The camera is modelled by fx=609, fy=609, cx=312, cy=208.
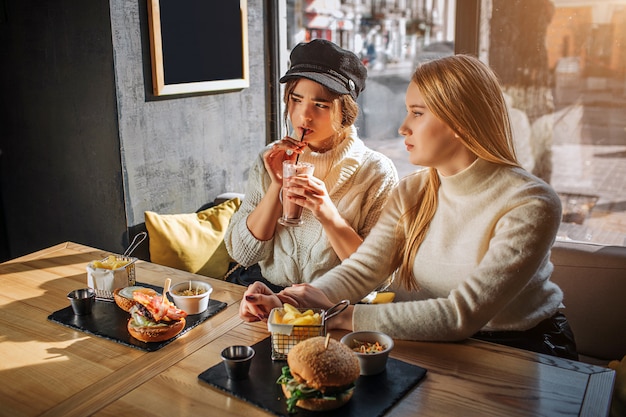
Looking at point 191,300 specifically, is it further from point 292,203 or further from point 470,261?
point 470,261

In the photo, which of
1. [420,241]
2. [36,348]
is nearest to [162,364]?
[36,348]

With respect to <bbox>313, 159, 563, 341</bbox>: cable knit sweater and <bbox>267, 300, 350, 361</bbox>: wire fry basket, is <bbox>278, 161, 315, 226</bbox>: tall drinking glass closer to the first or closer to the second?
Result: <bbox>313, 159, 563, 341</bbox>: cable knit sweater

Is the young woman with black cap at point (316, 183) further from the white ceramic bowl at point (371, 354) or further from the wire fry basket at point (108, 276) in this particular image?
the white ceramic bowl at point (371, 354)

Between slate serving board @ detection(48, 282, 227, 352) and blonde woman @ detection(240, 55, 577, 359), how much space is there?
6.5 inches

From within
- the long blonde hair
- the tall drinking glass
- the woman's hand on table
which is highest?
the long blonde hair

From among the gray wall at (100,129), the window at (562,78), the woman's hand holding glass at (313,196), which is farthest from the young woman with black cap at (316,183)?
the window at (562,78)

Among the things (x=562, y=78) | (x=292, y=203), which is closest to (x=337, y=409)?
(x=292, y=203)

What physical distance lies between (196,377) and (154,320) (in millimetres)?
257

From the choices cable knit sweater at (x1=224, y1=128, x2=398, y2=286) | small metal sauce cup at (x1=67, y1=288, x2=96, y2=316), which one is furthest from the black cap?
small metal sauce cup at (x1=67, y1=288, x2=96, y2=316)

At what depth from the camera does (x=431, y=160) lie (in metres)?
1.76

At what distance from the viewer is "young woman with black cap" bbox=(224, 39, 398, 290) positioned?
2.16 meters

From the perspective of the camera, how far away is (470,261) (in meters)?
1.72

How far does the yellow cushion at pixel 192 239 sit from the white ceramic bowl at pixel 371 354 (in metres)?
1.41

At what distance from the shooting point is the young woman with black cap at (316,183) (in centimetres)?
216
